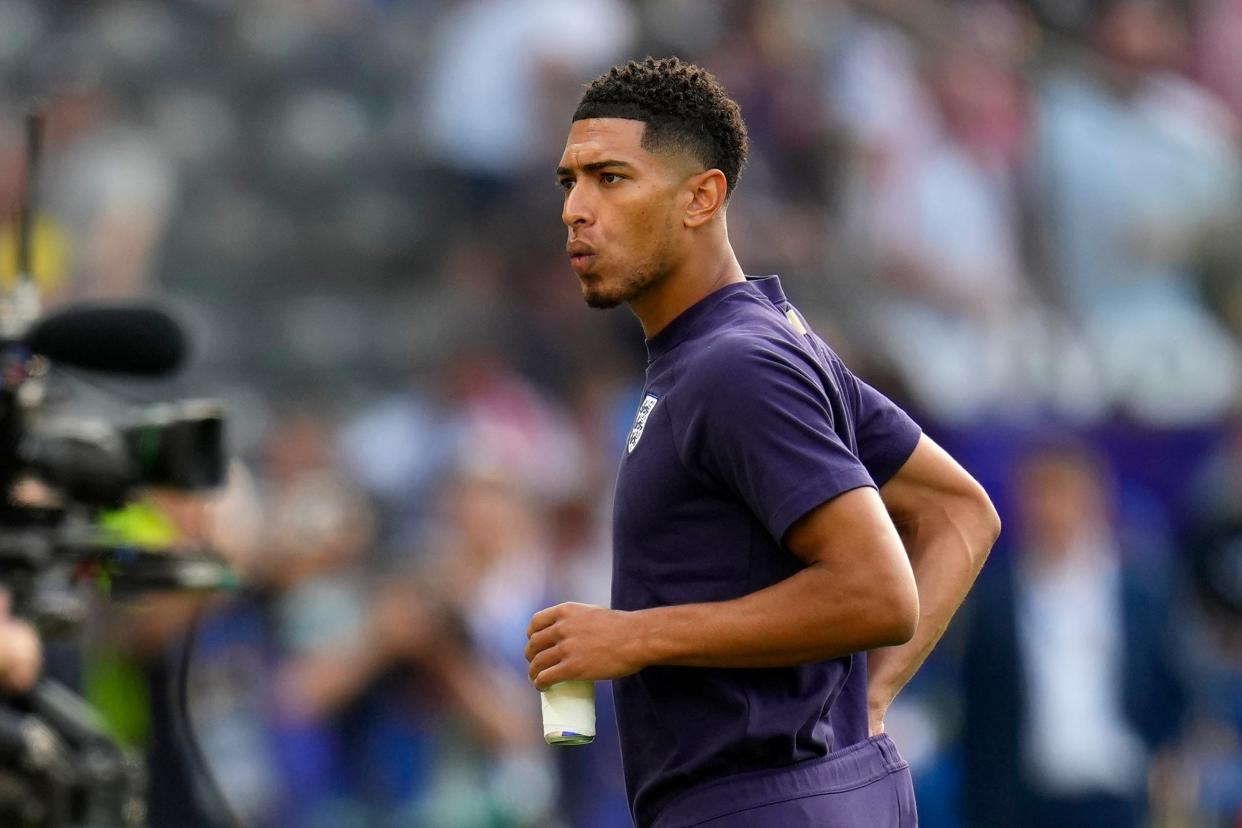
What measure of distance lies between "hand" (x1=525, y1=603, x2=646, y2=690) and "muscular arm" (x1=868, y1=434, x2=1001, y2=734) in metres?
0.61

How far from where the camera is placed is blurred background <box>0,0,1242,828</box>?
270 inches

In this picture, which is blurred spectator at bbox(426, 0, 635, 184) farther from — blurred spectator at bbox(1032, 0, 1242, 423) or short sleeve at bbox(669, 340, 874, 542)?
short sleeve at bbox(669, 340, 874, 542)

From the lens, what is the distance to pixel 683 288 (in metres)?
3.15

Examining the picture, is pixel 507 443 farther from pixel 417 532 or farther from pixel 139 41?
pixel 139 41

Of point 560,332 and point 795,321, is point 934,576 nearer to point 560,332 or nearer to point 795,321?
point 795,321

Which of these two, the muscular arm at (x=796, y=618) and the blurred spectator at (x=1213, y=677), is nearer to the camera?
the muscular arm at (x=796, y=618)

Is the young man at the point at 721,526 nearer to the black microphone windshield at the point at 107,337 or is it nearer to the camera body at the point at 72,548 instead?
the black microphone windshield at the point at 107,337

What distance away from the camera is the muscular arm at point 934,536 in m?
3.35

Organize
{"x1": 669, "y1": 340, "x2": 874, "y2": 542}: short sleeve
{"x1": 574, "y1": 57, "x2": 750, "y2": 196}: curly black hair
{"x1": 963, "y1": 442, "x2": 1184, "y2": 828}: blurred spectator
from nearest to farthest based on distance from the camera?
1. {"x1": 669, "y1": 340, "x2": 874, "y2": 542}: short sleeve
2. {"x1": 574, "y1": 57, "x2": 750, "y2": 196}: curly black hair
3. {"x1": 963, "y1": 442, "x2": 1184, "y2": 828}: blurred spectator

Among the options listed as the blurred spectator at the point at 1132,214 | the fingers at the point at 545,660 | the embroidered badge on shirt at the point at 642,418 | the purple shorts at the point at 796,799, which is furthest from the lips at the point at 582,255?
the blurred spectator at the point at 1132,214

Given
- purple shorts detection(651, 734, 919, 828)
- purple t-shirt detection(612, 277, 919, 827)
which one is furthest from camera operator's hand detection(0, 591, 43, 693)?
purple shorts detection(651, 734, 919, 828)

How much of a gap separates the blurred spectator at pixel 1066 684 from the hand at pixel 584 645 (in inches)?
178

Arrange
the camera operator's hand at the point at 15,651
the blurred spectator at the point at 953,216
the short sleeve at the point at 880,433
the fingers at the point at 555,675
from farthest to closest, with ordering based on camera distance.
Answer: the blurred spectator at the point at 953,216, the camera operator's hand at the point at 15,651, the short sleeve at the point at 880,433, the fingers at the point at 555,675

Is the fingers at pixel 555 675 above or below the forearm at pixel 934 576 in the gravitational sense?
below
